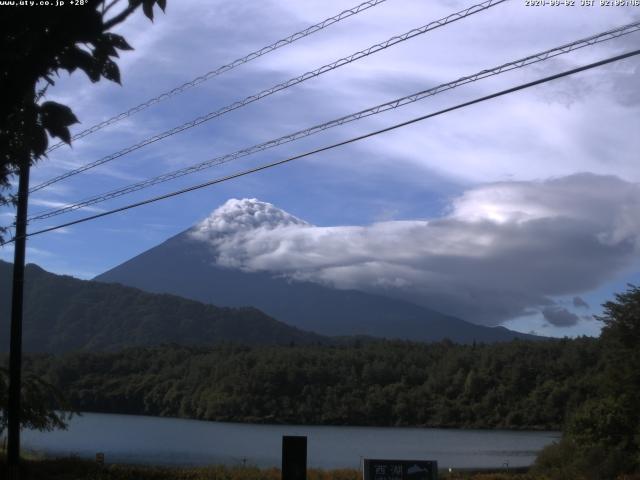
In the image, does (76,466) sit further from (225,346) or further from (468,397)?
(225,346)

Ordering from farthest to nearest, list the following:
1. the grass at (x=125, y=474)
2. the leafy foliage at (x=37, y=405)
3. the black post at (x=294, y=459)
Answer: the leafy foliage at (x=37, y=405)
the grass at (x=125, y=474)
the black post at (x=294, y=459)

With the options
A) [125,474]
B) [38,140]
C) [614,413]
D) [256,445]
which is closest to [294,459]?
[38,140]

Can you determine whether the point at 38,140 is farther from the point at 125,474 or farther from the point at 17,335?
the point at 125,474

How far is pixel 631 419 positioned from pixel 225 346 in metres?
98.5

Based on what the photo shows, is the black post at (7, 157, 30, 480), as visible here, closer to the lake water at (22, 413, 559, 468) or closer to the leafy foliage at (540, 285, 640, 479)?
the lake water at (22, 413, 559, 468)

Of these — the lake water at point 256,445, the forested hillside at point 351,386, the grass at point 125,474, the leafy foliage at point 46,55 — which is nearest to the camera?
the leafy foliage at point 46,55

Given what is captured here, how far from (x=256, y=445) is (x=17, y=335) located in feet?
137

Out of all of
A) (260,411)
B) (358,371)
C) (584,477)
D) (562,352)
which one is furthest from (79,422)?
(584,477)

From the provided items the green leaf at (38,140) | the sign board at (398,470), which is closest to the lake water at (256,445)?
the sign board at (398,470)

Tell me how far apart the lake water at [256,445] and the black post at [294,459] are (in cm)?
2717

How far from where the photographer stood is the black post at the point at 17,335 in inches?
797

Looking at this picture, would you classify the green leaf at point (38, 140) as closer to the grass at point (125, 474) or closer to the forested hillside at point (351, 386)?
the grass at point (125, 474)

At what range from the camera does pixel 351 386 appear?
327 feet

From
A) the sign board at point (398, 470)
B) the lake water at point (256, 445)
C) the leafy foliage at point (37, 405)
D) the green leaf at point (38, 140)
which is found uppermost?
the green leaf at point (38, 140)
